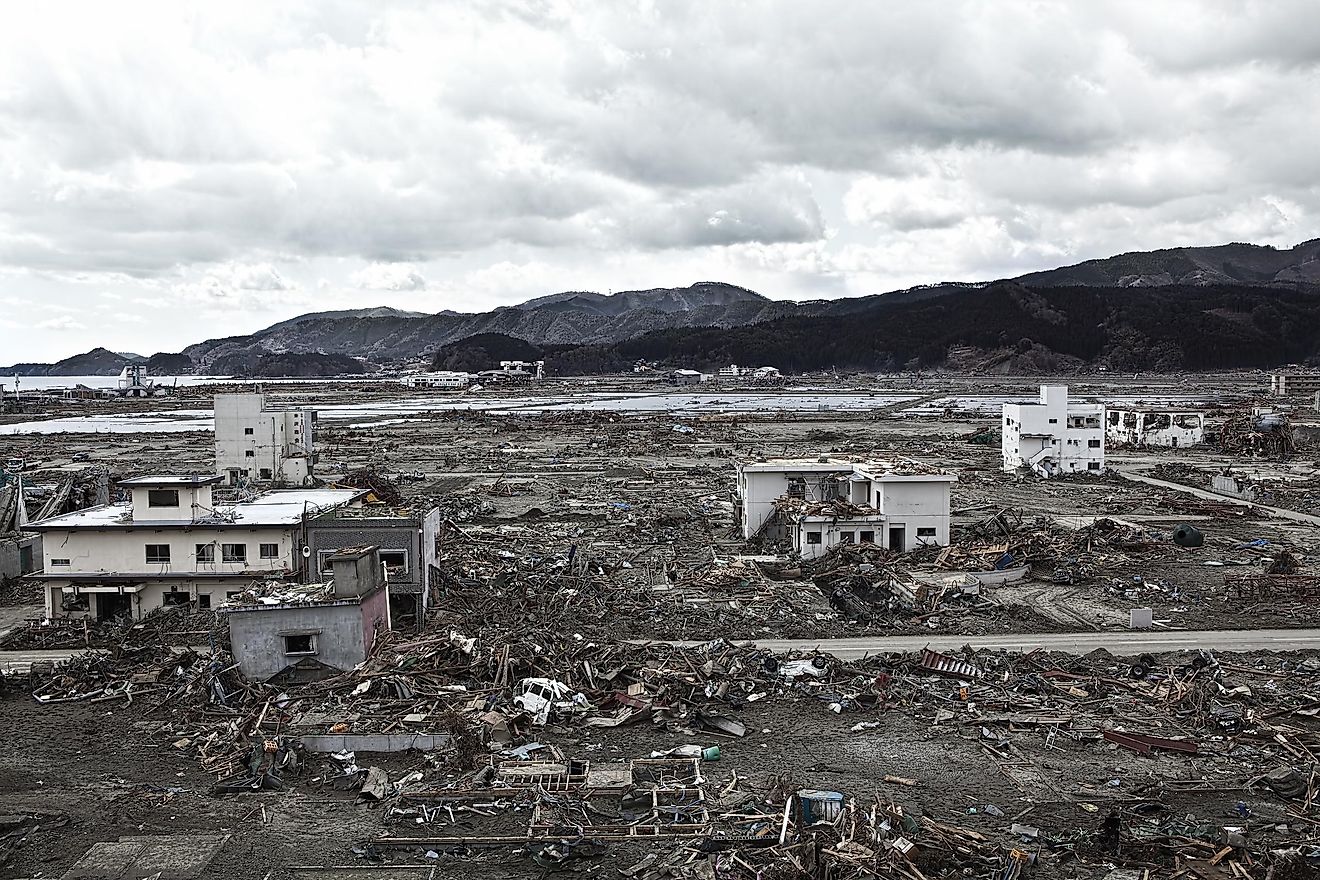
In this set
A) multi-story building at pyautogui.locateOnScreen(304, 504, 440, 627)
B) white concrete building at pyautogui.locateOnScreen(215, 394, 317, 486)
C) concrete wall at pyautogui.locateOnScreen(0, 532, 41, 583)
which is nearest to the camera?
multi-story building at pyautogui.locateOnScreen(304, 504, 440, 627)

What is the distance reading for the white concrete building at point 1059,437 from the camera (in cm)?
5928

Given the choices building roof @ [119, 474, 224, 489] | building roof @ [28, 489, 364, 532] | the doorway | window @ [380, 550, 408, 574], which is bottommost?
the doorway

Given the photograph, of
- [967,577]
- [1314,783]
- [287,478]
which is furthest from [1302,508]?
[287,478]

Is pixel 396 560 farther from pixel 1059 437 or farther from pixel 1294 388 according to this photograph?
pixel 1294 388

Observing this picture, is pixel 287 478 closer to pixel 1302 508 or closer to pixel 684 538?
pixel 684 538

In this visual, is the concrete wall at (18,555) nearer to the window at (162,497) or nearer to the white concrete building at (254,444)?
the window at (162,497)

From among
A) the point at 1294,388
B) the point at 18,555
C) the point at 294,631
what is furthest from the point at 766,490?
the point at 1294,388

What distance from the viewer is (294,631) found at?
2078 centimetres

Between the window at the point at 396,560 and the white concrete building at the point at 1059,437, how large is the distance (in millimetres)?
43055

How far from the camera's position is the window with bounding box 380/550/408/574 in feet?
85.7

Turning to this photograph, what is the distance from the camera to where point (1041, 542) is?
3456 cm

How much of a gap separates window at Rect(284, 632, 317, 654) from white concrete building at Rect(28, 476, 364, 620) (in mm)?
7075

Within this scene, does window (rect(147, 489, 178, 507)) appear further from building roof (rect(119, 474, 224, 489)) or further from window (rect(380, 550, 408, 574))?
window (rect(380, 550, 408, 574))

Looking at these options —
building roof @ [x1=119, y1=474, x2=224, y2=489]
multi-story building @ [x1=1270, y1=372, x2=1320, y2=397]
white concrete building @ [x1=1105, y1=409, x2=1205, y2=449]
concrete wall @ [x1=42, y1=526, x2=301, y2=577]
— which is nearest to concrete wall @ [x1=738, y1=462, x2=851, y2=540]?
concrete wall @ [x1=42, y1=526, x2=301, y2=577]
